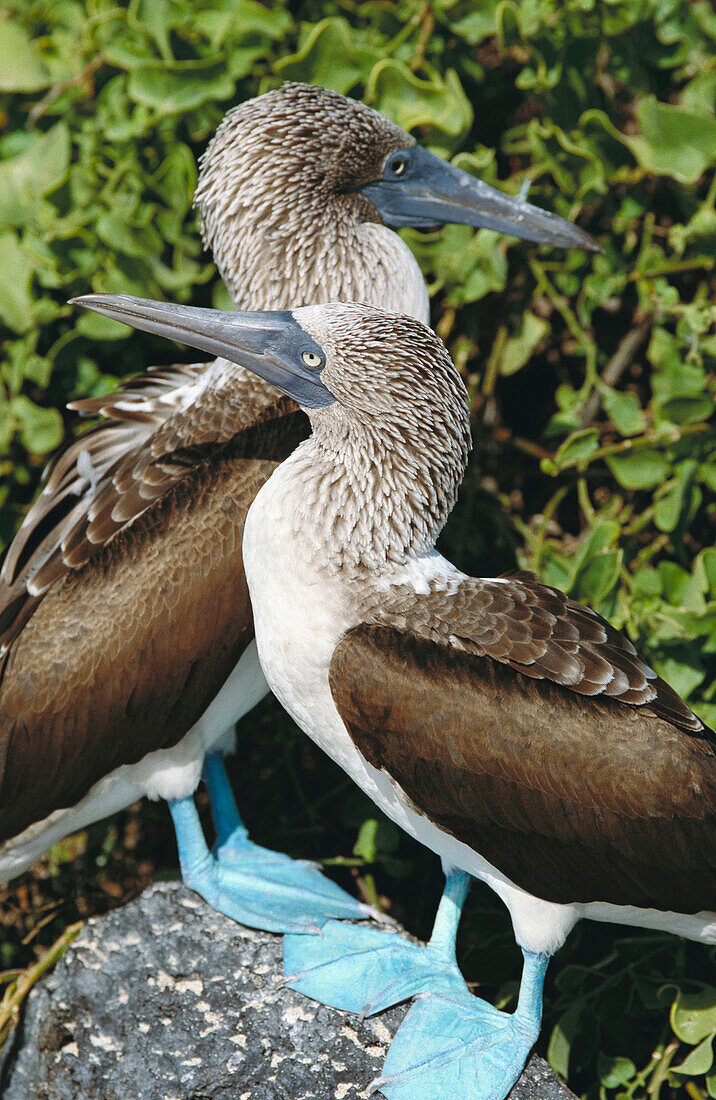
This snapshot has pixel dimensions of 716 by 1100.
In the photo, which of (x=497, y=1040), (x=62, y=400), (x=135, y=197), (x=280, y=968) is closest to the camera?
(x=497, y=1040)

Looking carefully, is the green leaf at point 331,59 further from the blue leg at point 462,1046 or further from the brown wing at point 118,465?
the blue leg at point 462,1046

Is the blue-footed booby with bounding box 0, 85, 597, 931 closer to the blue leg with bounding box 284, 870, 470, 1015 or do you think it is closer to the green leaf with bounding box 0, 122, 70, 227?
the blue leg with bounding box 284, 870, 470, 1015

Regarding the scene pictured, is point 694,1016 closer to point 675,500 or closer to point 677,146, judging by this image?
point 675,500

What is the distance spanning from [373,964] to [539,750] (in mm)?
856

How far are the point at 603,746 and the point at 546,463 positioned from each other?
131 cm

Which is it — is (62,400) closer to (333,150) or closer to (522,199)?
(333,150)

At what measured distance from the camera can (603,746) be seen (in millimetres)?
2295

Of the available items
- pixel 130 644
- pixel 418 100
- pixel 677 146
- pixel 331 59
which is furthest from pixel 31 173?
pixel 677 146

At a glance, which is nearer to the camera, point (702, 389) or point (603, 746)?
point (603, 746)

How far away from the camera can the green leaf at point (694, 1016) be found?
9.14ft

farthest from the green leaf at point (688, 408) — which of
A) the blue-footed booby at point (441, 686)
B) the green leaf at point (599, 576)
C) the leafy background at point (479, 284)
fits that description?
the blue-footed booby at point (441, 686)

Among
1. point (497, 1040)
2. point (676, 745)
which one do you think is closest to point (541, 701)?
point (676, 745)

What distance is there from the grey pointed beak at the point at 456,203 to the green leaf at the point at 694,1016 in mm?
2128

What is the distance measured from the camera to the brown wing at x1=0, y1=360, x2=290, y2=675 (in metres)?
2.82
